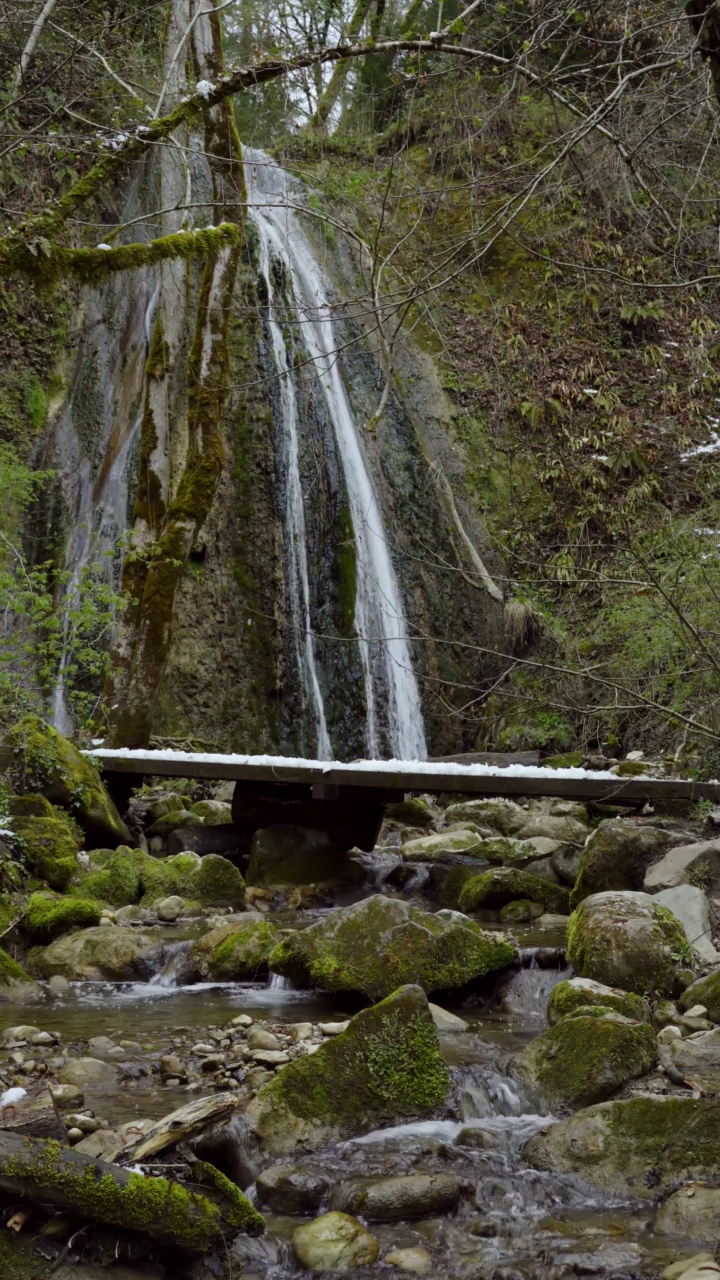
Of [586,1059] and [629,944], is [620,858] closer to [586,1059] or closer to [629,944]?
[629,944]

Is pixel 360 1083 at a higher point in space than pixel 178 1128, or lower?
lower

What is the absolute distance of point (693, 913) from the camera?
498 centimetres

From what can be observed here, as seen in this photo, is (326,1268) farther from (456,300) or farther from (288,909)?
(456,300)

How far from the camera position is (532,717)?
37.7 feet

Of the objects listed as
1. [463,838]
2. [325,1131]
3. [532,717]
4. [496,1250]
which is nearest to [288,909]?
[463,838]

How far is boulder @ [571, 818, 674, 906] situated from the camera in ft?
19.3

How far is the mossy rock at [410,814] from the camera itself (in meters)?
9.73

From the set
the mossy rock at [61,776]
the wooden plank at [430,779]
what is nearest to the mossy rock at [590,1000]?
the wooden plank at [430,779]

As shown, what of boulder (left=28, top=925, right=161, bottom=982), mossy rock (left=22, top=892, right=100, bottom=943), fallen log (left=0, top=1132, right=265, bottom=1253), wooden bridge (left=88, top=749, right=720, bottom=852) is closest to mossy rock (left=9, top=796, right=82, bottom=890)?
mossy rock (left=22, top=892, right=100, bottom=943)

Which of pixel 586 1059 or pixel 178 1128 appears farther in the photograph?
pixel 586 1059

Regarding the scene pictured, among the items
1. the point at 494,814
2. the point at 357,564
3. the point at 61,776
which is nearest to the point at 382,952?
the point at 61,776

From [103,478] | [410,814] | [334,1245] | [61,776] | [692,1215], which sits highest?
[103,478]

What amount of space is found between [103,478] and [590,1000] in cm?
1026

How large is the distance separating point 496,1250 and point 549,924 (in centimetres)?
326
